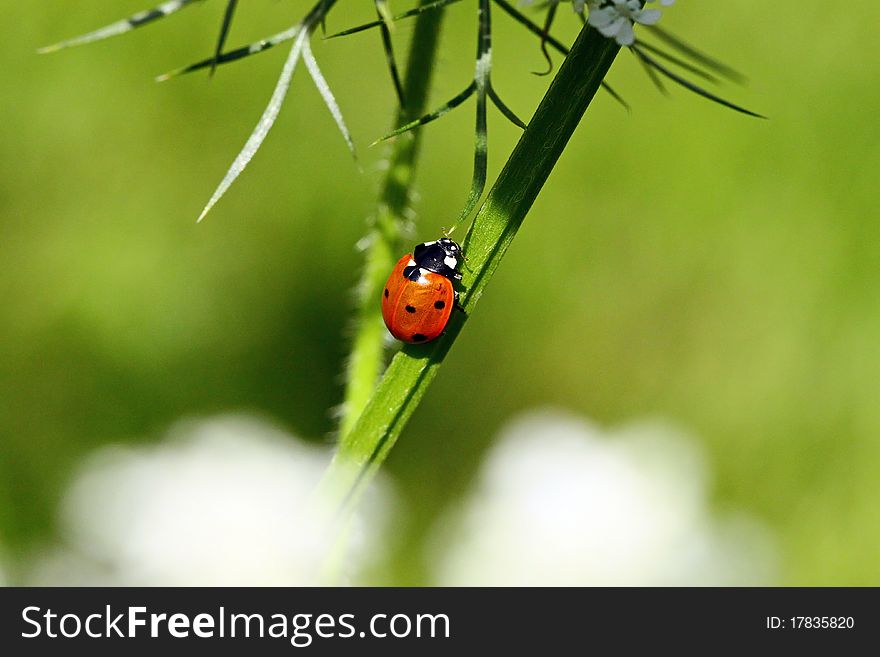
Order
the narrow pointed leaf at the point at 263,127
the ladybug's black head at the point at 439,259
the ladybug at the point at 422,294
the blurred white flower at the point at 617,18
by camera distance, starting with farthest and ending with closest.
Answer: the ladybug's black head at the point at 439,259 → the ladybug at the point at 422,294 → the narrow pointed leaf at the point at 263,127 → the blurred white flower at the point at 617,18

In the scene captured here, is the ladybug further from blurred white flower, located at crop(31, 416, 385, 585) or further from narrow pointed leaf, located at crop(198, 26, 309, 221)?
blurred white flower, located at crop(31, 416, 385, 585)

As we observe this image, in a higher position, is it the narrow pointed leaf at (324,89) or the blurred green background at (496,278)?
the blurred green background at (496,278)

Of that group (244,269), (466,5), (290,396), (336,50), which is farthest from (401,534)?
(466,5)

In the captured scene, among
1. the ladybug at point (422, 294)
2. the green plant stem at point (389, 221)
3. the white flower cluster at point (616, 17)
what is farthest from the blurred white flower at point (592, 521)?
the white flower cluster at point (616, 17)

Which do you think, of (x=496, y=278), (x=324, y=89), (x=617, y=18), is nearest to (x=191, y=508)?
(x=496, y=278)

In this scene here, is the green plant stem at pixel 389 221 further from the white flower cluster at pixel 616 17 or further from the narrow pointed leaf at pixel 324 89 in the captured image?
the white flower cluster at pixel 616 17

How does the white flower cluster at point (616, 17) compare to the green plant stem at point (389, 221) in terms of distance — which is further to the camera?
the green plant stem at point (389, 221)

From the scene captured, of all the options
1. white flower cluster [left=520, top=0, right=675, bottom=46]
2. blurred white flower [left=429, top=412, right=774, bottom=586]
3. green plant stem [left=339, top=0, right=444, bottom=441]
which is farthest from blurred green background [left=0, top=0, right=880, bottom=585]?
white flower cluster [left=520, top=0, right=675, bottom=46]
